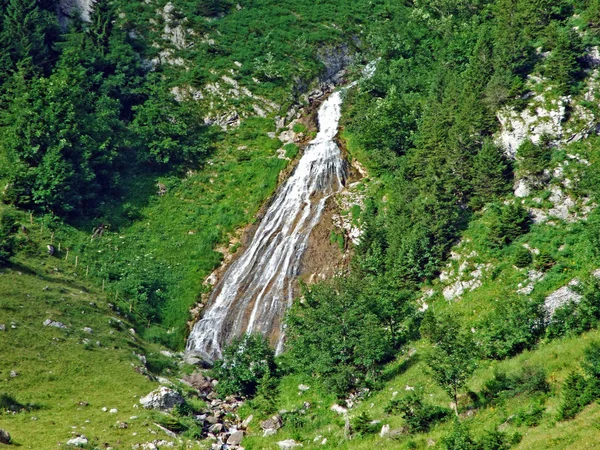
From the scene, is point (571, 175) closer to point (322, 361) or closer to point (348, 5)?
point (322, 361)

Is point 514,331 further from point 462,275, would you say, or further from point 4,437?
point 4,437

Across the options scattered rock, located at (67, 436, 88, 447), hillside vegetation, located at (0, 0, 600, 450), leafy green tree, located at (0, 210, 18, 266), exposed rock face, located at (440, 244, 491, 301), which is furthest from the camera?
leafy green tree, located at (0, 210, 18, 266)

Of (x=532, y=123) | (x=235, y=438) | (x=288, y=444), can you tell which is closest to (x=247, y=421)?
(x=235, y=438)

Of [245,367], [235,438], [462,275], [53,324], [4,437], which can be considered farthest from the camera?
[462,275]

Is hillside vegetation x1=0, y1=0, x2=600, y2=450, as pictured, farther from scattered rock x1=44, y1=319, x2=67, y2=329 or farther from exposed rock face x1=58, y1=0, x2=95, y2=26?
exposed rock face x1=58, y1=0, x2=95, y2=26

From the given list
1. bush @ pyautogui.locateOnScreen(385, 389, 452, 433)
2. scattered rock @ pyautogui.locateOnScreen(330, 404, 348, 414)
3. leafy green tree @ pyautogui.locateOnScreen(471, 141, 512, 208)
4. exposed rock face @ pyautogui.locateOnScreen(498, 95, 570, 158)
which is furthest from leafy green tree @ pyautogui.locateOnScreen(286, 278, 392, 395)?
exposed rock face @ pyautogui.locateOnScreen(498, 95, 570, 158)

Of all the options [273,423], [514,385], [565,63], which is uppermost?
[565,63]

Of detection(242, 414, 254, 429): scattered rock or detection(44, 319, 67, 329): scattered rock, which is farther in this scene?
detection(44, 319, 67, 329): scattered rock

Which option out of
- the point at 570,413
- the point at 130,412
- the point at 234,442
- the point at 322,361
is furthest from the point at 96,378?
the point at 570,413
